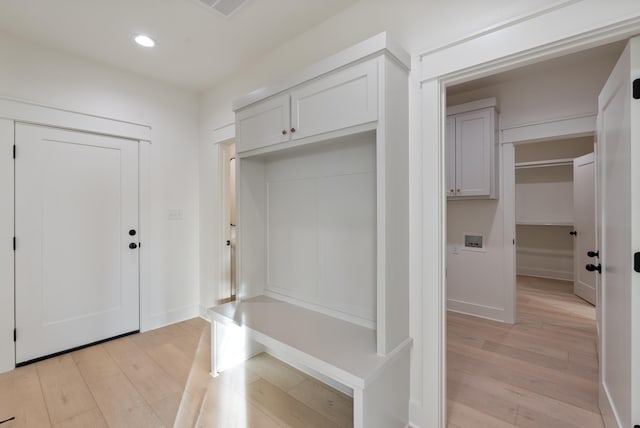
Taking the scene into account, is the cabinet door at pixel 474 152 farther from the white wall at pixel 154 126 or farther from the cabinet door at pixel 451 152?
the white wall at pixel 154 126

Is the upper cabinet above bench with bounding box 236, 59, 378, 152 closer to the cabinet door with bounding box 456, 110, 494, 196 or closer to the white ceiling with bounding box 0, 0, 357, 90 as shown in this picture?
the white ceiling with bounding box 0, 0, 357, 90

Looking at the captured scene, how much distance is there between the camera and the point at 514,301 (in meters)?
3.40

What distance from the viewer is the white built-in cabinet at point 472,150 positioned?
3.28m

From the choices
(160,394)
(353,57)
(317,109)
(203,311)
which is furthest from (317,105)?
(203,311)

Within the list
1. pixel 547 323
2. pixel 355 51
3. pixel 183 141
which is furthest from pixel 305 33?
pixel 547 323

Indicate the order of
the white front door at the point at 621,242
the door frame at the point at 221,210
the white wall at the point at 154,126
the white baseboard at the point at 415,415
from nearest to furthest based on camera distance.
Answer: the white front door at the point at 621,242 → the white baseboard at the point at 415,415 → the white wall at the point at 154,126 → the door frame at the point at 221,210

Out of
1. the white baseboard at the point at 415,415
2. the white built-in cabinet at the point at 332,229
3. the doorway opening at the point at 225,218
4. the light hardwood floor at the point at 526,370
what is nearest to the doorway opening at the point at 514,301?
the light hardwood floor at the point at 526,370

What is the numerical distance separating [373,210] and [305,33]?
1.58 metres

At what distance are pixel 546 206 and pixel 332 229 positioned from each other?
210 inches

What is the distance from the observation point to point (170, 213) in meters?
3.40

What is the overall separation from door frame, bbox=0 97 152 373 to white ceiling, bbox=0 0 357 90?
58cm

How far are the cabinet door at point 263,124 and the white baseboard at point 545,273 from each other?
19.4 feet

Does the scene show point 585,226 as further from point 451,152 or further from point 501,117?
point 451,152

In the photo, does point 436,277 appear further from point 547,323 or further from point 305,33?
point 547,323
